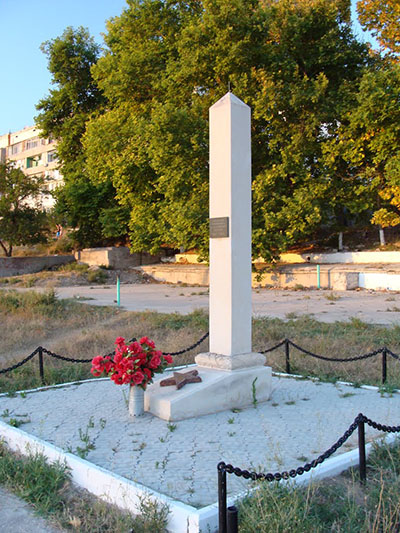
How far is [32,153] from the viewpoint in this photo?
2491 inches

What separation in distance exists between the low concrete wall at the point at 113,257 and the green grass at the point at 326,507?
2962 cm

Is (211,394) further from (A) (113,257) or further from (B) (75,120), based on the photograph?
(B) (75,120)

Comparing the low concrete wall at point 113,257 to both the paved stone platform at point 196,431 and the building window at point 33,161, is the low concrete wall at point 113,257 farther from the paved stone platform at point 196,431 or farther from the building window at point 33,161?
the building window at point 33,161

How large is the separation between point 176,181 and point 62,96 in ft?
53.4

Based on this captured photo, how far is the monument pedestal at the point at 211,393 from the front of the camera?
5.91m

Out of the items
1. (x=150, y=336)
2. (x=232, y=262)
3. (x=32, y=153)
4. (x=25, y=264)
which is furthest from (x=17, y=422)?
(x=32, y=153)

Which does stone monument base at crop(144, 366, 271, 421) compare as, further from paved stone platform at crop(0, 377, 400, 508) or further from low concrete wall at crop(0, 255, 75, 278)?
low concrete wall at crop(0, 255, 75, 278)

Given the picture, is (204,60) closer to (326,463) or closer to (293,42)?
(293,42)

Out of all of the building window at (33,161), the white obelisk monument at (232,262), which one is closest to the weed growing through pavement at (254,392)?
the white obelisk monument at (232,262)

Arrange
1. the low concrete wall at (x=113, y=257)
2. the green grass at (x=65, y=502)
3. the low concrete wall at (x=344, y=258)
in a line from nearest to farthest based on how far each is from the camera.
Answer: the green grass at (x=65, y=502) < the low concrete wall at (x=344, y=258) < the low concrete wall at (x=113, y=257)

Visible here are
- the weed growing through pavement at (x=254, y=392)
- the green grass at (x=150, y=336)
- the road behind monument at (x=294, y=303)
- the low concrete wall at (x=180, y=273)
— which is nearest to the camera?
the weed growing through pavement at (x=254, y=392)

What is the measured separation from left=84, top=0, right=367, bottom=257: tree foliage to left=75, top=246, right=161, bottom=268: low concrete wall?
8539mm

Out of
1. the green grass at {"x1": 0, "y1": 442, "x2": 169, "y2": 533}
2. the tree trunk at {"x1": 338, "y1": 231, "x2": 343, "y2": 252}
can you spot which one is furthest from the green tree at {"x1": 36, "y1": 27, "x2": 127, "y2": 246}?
the green grass at {"x1": 0, "y1": 442, "x2": 169, "y2": 533}

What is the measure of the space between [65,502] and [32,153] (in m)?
63.9
